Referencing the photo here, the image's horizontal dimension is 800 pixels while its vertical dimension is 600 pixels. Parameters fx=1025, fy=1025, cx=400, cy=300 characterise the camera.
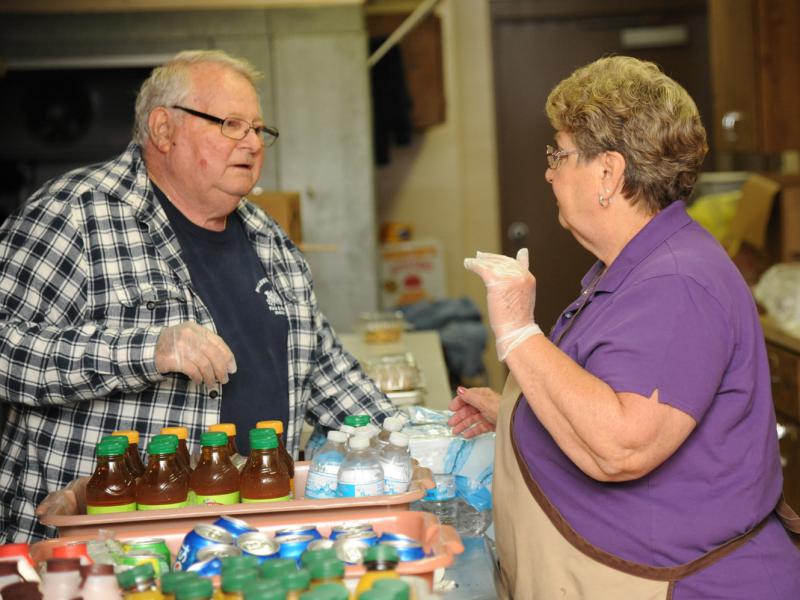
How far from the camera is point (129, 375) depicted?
2.06 metres

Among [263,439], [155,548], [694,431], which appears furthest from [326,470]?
[694,431]

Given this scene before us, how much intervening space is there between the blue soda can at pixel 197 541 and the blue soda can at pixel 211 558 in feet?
0.03

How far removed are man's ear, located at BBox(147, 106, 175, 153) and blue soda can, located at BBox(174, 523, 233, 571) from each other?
4.05 ft

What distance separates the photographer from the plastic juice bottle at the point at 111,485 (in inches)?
68.2

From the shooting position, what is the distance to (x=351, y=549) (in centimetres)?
143

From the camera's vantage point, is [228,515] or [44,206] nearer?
[228,515]

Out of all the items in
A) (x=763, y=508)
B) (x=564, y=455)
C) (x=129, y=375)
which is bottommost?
(x=763, y=508)

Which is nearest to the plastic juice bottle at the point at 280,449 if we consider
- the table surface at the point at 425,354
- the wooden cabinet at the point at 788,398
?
the table surface at the point at 425,354

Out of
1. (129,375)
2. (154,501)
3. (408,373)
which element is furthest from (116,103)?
(154,501)

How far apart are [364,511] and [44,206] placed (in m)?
1.11

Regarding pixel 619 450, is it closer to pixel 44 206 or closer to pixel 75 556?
pixel 75 556

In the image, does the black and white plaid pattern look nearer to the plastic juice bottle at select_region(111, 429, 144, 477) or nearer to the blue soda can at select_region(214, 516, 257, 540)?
the plastic juice bottle at select_region(111, 429, 144, 477)

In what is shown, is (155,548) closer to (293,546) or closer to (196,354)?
(293,546)

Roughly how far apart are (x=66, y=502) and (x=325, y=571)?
2.19ft
